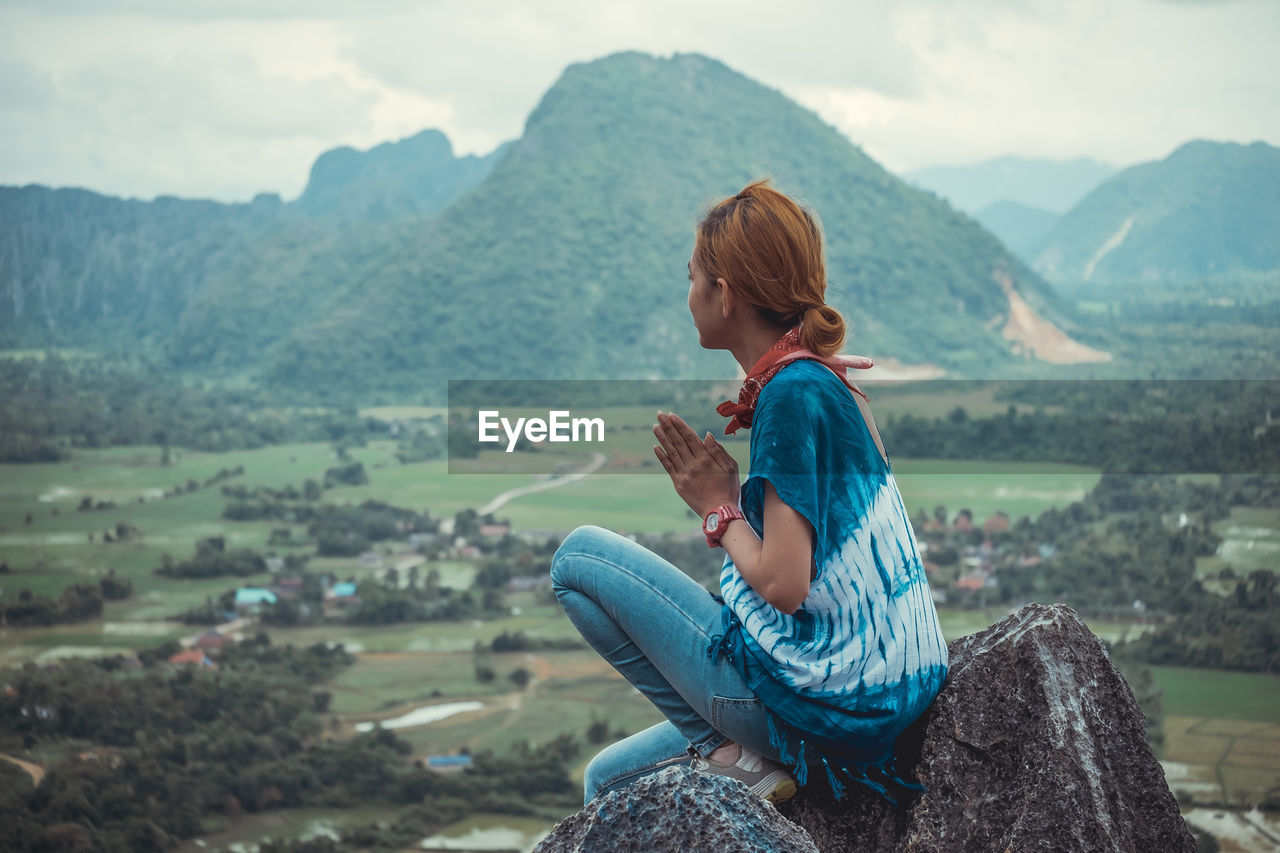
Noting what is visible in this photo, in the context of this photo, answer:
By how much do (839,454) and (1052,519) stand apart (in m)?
31.3

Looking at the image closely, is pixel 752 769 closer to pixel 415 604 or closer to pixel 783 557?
pixel 783 557

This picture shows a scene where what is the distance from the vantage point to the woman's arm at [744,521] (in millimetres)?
1650

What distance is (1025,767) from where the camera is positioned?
6.26 feet

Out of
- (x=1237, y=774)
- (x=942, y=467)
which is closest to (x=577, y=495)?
(x=942, y=467)

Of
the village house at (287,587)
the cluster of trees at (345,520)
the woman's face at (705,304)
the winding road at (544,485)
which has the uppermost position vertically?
the woman's face at (705,304)

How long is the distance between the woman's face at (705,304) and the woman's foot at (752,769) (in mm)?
656

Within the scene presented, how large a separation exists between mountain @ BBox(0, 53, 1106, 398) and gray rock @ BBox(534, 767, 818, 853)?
46.7 meters

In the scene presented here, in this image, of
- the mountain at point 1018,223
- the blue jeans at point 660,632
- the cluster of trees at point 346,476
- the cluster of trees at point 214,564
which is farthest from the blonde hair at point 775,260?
the mountain at point 1018,223

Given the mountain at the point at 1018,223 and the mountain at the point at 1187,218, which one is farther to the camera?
the mountain at the point at 1018,223

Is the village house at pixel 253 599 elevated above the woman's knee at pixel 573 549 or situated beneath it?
situated beneath

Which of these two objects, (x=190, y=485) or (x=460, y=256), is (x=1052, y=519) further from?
(x=460, y=256)

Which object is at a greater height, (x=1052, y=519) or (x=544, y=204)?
(x=544, y=204)

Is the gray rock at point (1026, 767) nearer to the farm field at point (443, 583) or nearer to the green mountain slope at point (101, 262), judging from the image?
the farm field at point (443, 583)

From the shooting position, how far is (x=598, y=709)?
2475cm
